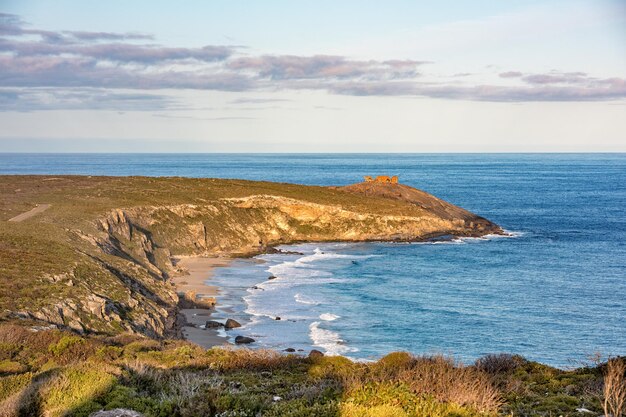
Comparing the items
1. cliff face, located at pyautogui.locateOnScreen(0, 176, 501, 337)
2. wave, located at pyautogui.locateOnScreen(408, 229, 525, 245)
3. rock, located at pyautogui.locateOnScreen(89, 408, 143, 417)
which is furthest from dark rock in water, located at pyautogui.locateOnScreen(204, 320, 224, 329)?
wave, located at pyautogui.locateOnScreen(408, 229, 525, 245)

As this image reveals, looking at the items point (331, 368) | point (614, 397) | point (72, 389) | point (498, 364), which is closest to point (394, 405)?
point (614, 397)

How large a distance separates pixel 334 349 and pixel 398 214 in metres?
63.7

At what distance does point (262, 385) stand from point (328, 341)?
24024 millimetres

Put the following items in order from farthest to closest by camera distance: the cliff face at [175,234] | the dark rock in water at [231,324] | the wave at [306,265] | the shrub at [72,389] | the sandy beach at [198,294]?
the wave at [306,265] < the dark rock in water at [231,324] < the sandy beach at [198,294] < the cliff face at [175,234] < the shrub at [72,389]

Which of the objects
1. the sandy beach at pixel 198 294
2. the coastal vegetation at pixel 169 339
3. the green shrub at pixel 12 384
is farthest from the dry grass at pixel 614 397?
the sandy beach at pixel 198 294

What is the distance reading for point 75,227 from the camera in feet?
189

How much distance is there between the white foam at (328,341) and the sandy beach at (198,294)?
5898 millimetres

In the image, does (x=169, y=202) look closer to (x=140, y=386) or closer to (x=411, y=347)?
(x=411, y=347)

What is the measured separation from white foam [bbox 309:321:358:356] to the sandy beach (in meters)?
5.90

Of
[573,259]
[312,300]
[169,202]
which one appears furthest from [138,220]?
[573,259]

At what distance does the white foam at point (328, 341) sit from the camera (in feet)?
131

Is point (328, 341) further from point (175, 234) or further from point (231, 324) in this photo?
point (175, 234)

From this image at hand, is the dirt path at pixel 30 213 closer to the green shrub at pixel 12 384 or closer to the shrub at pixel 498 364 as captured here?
the green shrub at pixel 12 384

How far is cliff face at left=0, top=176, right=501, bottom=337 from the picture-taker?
115 ft
